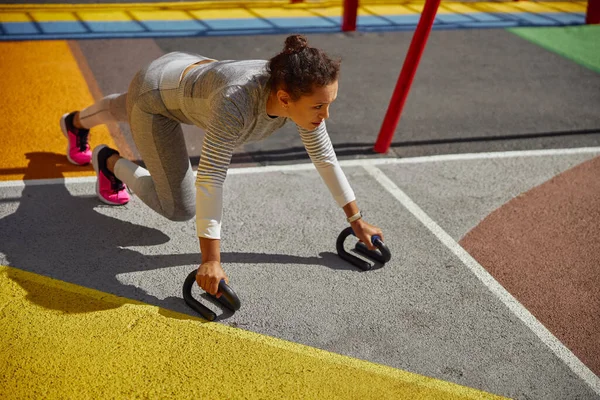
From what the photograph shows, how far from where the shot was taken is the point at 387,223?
4.75 m

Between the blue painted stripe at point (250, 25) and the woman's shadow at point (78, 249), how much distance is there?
386 centimetres

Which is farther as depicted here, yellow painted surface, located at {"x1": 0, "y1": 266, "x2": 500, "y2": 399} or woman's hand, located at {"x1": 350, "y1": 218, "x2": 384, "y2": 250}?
woman's hand, located at {"x1": 350, "y1": 218, "x2": 384, "y2": 250}

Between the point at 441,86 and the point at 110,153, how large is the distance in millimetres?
4048

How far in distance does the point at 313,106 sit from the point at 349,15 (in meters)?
5.78

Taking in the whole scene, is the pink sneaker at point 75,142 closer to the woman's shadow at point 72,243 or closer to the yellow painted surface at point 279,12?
the woman's shadow at point 72,243

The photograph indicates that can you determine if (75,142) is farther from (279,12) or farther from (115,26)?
(279,12)

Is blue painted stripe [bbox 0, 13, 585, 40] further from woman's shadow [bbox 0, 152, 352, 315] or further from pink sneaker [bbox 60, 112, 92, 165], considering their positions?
woman's shadow [bbox 0, 152, 352, 315]

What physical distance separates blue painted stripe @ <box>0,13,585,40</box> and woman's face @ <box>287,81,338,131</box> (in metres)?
5.34

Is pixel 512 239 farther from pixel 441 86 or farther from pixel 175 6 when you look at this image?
pixel 175 6

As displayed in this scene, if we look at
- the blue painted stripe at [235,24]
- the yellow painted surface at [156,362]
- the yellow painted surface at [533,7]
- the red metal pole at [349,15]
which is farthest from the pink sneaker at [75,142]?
the yellow painted surface at [533,7]

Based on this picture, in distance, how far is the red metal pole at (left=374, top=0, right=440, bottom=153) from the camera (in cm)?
529

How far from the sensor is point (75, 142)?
5086 millimetres

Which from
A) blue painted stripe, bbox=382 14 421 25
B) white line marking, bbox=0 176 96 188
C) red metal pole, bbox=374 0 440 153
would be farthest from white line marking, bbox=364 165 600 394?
blue painted stripe, bbox=382 14 421 25

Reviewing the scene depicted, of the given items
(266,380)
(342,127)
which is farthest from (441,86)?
(266,380)
